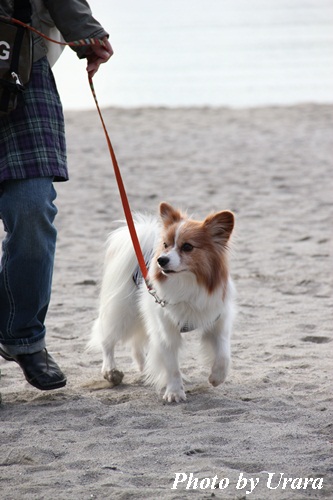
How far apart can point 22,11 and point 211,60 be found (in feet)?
66.1

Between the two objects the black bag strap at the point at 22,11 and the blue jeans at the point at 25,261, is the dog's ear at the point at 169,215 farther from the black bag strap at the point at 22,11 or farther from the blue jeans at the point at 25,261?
the black bag strap at the point at 22,11

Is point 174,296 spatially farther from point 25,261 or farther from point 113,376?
point 25,261

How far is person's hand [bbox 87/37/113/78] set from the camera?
3615 mm

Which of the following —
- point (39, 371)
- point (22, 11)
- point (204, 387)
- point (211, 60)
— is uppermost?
point (22, 11)

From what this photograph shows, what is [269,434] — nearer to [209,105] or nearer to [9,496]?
[9,496]

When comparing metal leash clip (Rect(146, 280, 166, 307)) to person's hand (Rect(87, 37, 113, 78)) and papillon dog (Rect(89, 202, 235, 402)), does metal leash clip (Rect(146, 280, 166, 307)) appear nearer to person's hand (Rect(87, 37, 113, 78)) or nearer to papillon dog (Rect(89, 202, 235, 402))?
papillon dog (Rect(89, 202, 235, 402))

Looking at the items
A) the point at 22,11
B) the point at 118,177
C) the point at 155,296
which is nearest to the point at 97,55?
the point at 22,11

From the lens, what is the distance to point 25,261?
3.62 metres

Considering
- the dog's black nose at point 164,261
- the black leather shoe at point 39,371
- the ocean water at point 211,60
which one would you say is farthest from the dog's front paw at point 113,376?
the ocean water at point 211,60

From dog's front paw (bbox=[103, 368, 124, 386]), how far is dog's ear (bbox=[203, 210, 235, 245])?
0.83m

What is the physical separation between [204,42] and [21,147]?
81.6 feet

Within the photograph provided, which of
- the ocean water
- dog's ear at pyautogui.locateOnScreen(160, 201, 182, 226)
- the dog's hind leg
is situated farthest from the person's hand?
the ocean water

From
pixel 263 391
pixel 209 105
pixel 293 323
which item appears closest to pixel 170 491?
pixel 263 391

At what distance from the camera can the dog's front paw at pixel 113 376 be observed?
4.20m
